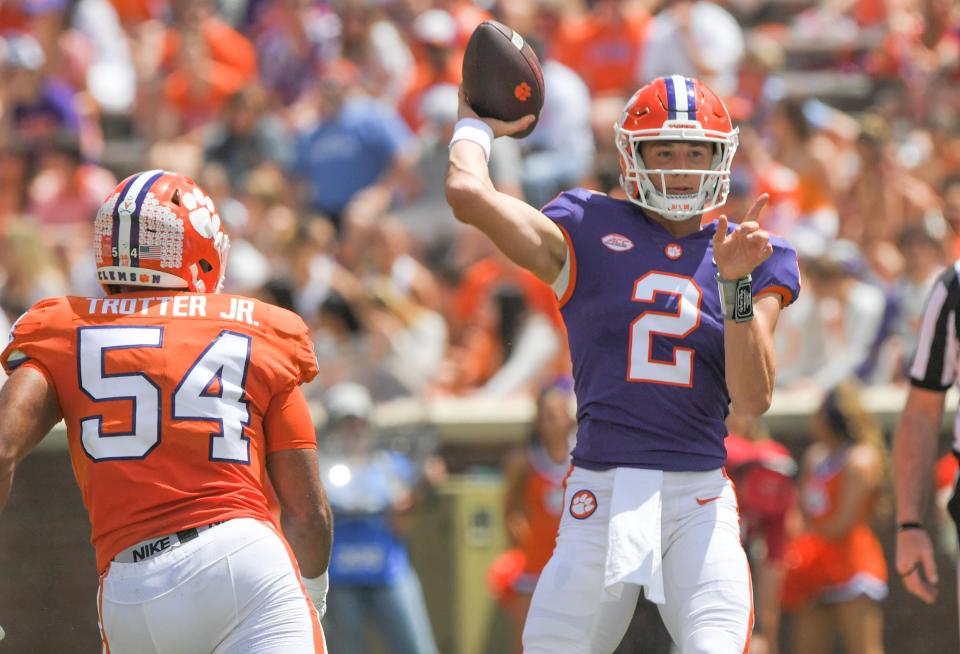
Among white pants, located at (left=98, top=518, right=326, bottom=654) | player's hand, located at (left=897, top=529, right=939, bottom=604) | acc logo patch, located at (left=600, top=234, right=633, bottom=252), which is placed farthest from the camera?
player's hand, located at (left=897, top=529, right=939, bottom=604)

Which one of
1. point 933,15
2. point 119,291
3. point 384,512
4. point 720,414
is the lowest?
point 384,512

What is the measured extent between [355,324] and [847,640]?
2980 millimetres

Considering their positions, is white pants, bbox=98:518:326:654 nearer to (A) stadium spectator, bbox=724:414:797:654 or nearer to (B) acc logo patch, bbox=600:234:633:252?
(B) acc logo patch, bbox=600:234:633:252

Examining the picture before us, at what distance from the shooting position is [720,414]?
4.54 metres

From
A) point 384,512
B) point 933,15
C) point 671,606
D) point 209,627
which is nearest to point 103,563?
point 209,627

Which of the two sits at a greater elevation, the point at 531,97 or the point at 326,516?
the point at 531,97

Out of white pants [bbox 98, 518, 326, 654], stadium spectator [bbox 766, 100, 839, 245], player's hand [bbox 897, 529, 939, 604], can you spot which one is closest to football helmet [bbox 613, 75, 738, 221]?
player's hand [bbox 897, 529, 939, 604]

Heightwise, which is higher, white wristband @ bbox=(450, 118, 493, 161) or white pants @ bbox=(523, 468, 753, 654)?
white wristband @ bbox=(450, 118, 493, 161)

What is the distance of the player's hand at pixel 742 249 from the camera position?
13.6ft

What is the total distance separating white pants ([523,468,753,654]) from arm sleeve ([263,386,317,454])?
79 centimetres

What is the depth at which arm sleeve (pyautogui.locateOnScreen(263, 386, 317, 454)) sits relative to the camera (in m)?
4.09

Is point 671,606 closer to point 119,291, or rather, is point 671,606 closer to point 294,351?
point 294,351

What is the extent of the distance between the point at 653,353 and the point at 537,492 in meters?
3.66

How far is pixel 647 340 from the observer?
445 cm
